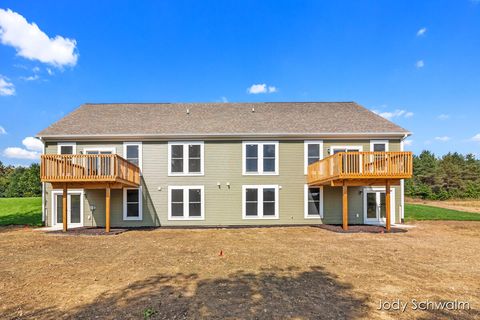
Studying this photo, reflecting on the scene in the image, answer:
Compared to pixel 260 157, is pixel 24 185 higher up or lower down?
lower down

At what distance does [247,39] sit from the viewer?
906 inches

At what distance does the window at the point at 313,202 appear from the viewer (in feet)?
50.0

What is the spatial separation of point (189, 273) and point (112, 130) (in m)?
11.4

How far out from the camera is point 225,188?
1526 centimetres

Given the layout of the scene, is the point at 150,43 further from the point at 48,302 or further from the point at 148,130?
the point at 48,302

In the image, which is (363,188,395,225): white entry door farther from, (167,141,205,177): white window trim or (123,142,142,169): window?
(123,142,142,169): window

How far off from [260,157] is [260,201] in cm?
248

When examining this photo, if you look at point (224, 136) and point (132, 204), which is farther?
point (224, 136)

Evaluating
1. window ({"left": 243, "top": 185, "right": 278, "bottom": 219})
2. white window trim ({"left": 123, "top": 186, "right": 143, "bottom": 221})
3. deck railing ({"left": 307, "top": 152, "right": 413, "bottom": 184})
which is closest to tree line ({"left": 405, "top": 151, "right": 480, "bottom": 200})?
deck railing ({"left": 307, "top": 152, "right": 413, "bottom": 184})

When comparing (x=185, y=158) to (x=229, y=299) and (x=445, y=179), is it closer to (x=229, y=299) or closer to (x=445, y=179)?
(x=229, y=299)

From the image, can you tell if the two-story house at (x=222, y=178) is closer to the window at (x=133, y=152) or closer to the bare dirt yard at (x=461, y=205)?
the window at (x=133, y=152)

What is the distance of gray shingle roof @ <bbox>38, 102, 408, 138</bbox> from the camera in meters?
15.2

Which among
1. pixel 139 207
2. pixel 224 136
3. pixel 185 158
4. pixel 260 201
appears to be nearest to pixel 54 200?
pixel 139 207

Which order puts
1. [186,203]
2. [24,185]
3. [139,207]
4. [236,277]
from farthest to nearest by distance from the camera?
1. [24,185]
2. [186,203]
3. [139,207]
4. [236,277]
